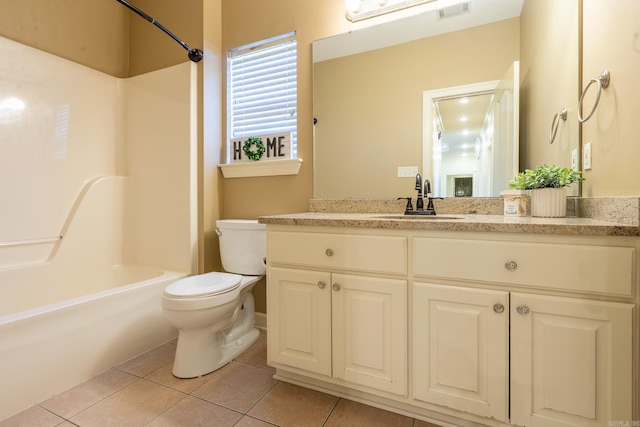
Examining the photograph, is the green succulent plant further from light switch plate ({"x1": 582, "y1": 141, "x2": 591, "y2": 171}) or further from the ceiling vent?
the ceiling vent

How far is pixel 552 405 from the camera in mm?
961

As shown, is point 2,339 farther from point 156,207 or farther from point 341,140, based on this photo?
point 341,140

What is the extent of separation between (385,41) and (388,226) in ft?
4.12

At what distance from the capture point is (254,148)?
2.11 metres

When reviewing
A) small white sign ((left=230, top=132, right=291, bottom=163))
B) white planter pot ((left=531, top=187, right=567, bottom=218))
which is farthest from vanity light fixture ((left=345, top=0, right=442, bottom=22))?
white planter pot ((left=531, top=187, right=567, bottom=218))

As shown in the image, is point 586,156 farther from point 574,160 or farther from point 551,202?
point 551,202

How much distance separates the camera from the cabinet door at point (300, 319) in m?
1.31

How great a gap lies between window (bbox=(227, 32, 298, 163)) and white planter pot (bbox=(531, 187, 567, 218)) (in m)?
1.42

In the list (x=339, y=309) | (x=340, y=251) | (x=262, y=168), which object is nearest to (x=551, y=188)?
(x=340, y=251)

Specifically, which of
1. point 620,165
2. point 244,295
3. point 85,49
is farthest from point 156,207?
point 620,165

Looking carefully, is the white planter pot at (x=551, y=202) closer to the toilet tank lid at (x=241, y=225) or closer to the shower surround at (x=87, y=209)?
the toilet tank lid at (x=241, y=225)

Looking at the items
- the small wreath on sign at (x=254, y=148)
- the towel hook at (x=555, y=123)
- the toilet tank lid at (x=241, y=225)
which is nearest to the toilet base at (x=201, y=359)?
the toilet tank lid at (x=241, y=225)

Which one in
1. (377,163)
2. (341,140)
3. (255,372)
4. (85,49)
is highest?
(85,49)

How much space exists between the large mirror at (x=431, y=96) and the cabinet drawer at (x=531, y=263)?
66 cm
